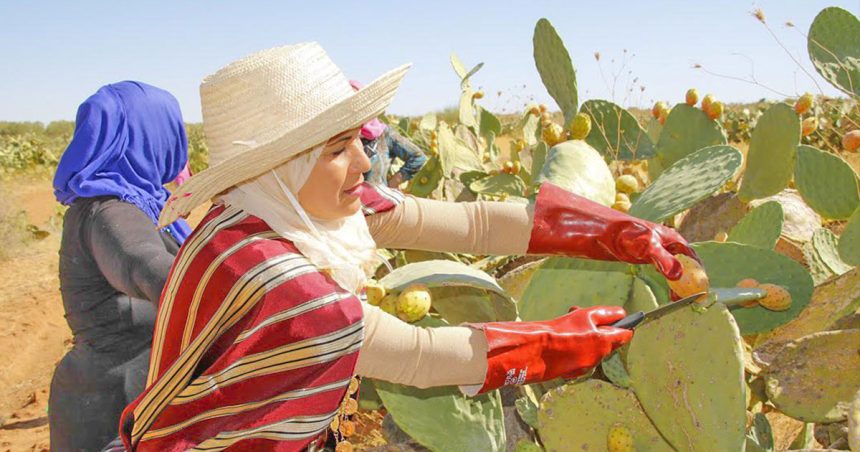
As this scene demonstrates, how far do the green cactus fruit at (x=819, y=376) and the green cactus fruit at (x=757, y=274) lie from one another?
92 mm

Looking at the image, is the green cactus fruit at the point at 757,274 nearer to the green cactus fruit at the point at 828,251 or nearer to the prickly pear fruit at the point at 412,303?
the green cactus fruit at the point at 828,251

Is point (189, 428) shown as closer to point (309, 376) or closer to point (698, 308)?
point (309, 376)

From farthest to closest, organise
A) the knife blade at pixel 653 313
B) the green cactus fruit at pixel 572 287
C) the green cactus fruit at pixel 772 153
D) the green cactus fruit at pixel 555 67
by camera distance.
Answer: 1. the green cactus fruit at pixel 555 67
2. the green cactus fruit at pixel 772 153
3. the green cactus fruit at pixel 572 287
4. the knife blade at pixel 653 313

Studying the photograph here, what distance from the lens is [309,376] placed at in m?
1.06

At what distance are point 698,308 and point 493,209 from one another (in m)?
0.45

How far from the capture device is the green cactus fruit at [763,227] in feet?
5.86

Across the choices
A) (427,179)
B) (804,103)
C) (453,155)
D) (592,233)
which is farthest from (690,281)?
(427,179)

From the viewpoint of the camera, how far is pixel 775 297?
5.00 ft

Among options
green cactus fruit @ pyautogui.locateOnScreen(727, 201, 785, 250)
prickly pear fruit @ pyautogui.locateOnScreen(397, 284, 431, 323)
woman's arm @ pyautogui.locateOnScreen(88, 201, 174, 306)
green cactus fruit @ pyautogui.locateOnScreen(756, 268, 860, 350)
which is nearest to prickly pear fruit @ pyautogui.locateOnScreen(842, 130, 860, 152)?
green cactus fruit @ pyautogui.locateOnScreen(727, 201, 785, 250)

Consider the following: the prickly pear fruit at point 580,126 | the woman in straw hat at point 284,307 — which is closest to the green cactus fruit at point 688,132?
the prickly pear fruit at point 580,126

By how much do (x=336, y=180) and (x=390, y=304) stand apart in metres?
0.53

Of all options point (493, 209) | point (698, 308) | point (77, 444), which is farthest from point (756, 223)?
point (77, 444)

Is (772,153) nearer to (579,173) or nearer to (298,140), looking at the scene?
(579,173)

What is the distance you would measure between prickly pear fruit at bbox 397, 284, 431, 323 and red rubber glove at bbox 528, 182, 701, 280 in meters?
0.25
